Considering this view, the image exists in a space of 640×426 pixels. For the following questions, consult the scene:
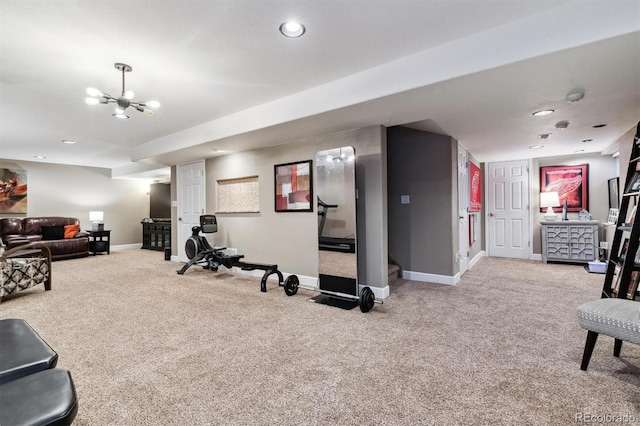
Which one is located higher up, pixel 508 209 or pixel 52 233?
pixel 508 209

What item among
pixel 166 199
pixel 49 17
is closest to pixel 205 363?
pixel 49 17

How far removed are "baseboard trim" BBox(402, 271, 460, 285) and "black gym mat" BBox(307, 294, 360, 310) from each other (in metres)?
1.51

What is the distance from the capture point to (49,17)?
1.99 m

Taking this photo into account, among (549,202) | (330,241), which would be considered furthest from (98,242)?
(549,202)

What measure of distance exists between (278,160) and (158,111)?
174cm

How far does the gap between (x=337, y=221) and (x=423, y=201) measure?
1.55m

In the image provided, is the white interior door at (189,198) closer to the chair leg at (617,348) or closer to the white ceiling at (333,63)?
the white ceiling at (333,63)

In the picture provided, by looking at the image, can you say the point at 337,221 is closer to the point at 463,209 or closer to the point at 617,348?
the point at 463,209

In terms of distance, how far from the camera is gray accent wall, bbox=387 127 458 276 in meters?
4.23

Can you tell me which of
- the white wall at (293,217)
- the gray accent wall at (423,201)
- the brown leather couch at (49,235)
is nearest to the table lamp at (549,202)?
the gray accent wall at (423,201)

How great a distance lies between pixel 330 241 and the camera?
378 cm

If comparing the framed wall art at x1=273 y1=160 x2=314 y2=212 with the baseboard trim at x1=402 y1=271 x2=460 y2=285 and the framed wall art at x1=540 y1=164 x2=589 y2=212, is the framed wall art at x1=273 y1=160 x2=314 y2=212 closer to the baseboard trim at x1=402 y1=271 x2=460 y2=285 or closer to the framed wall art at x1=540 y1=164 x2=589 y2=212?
the baseboard trim at x1=402 y1=271 x2=460 y2=285

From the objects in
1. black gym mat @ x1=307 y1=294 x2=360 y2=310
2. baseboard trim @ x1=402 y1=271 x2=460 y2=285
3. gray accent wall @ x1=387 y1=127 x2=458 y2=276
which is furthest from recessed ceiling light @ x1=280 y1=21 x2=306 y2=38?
baseboard trim @ x1=402 y1=271 x2=460 y2=285

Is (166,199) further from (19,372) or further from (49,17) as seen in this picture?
(19,372)
